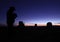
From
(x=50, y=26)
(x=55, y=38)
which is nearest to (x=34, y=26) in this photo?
(x=50, y=26)

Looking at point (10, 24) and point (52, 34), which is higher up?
point (10, 24)

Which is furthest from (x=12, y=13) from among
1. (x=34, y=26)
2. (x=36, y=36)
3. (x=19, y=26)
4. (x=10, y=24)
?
(x=34, y=26)

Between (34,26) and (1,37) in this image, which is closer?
(1,37)

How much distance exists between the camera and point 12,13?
897 cm

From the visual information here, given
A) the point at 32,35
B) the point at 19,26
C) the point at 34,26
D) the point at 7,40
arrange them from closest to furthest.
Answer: the point at 7,40 < the point at 32,35 < the point at 19,26 < the point at 34,26

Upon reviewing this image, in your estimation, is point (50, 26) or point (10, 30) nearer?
point (10, 30)

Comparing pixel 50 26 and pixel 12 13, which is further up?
pixel 12 13

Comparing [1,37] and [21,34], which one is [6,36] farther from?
[21,34]

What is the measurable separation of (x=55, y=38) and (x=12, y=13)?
11.6 feet

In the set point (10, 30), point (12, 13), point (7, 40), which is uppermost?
point (12, 13)

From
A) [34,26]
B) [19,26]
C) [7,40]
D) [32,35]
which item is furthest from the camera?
[34,26]

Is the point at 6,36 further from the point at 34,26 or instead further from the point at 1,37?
the point at 34,26

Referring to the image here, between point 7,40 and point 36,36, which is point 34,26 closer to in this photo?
point 36,36

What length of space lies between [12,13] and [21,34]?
1697 millimetres
